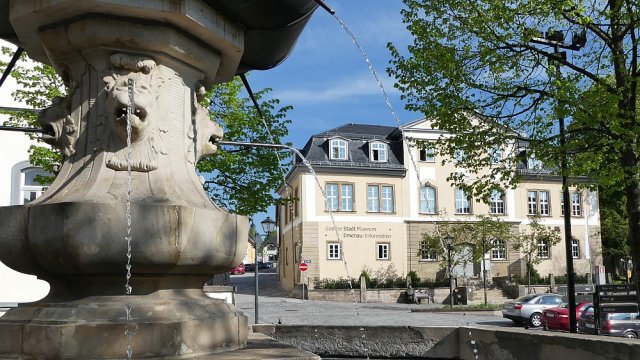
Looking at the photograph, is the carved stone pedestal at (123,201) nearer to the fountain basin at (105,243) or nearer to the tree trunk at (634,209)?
the fountain basin at (105,243)

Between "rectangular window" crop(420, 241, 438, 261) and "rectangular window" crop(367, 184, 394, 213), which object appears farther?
"rectangular window" crop(367, 184, 394, 213)

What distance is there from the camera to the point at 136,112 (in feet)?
14.0

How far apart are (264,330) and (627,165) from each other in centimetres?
835

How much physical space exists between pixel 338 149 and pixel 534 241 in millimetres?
15655

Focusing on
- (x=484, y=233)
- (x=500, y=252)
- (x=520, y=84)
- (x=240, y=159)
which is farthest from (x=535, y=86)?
(x=500, y=252)

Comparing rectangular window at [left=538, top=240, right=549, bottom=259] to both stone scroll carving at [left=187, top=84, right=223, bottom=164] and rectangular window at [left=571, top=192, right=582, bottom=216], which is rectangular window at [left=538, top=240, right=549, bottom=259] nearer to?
rectangular window at [left=571, top=192, right=582, bottom=216]

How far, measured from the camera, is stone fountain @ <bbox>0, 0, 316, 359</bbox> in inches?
149

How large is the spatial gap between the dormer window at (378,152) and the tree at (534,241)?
10.8m

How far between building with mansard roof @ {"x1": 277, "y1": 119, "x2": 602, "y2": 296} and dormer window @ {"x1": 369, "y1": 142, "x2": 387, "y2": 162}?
0.07m

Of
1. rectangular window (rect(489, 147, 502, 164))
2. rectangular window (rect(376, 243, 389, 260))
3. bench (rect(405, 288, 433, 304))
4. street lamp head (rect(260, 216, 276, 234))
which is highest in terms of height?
rectangular window (rect(489, 147, 502, 164))

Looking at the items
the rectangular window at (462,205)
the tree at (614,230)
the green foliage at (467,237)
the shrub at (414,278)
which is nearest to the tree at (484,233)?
the green foliage at (467,237)

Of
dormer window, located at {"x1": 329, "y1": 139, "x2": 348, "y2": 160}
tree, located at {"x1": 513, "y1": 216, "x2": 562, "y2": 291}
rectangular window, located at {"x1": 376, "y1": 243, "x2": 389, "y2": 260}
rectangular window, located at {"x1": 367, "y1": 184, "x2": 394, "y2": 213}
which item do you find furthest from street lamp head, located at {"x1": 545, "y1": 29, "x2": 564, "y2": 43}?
dormer window, located at {"x1": 329, "y1": 139, "x2": 348, "y2": 160}

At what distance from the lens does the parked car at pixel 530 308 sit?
24016 millimetres

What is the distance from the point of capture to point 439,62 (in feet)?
46.0
